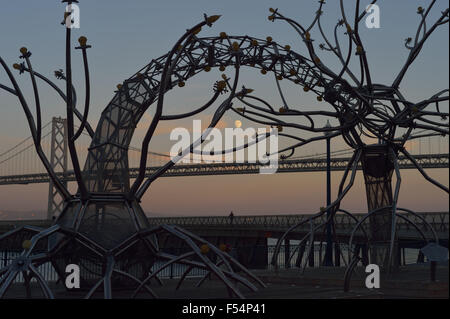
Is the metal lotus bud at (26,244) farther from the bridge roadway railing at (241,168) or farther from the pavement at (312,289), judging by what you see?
the bridge roadway railing at (241,168)

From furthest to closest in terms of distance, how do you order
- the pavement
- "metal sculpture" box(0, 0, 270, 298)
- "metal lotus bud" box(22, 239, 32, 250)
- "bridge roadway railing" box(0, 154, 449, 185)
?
"bridge roadway railing" box(0, 154, 449, 185)
the pavement
"metal sculpture" box(0, 0, 270, 298)
"metal lotus bud" box(22, 239, 32, 250)

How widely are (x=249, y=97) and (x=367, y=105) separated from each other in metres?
3.80

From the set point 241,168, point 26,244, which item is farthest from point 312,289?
point 241,168

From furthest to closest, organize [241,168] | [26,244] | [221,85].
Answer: [241,168], [221,85], [26,244]

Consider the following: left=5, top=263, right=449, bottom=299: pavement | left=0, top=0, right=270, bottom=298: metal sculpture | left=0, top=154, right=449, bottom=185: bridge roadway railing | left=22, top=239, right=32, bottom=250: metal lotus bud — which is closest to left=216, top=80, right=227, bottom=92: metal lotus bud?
left=0, top=0, right=270, bottom=298: metal sculpture

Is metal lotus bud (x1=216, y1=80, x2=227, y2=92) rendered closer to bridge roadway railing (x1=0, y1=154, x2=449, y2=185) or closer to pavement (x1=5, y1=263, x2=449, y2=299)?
pavement (x1=5, y1=263, x2=449, y2=299)

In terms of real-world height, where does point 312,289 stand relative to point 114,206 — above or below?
below

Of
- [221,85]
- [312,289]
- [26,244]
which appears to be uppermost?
[221,85]

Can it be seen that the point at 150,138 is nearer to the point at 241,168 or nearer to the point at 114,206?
the point at 114,206

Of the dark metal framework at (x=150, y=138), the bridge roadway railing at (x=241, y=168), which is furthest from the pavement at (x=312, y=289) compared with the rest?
the bridge roadway railing at (x=241, y=168)

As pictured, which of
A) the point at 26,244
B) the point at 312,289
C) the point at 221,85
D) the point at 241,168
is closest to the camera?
the point at 26,244

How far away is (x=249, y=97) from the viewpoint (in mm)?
20000

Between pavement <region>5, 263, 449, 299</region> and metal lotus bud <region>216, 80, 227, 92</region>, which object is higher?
metal lotus bud <region>216, 80, 227, 92</region>
